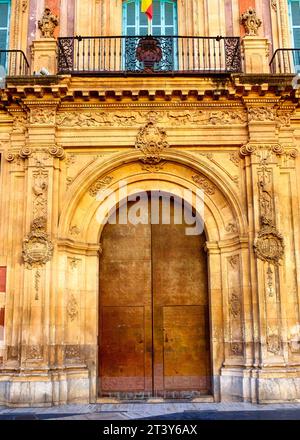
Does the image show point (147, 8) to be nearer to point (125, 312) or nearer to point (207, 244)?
point (207, 244)

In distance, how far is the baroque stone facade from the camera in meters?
10.5

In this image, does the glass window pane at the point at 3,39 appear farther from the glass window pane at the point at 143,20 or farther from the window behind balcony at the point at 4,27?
the glass window pane at the point at 143,20

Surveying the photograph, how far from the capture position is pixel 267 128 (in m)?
11.3

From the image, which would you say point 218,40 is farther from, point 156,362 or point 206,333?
point 156,362

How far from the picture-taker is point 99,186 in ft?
38.1

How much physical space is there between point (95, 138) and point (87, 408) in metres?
5.73

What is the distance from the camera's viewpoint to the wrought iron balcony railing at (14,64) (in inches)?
473

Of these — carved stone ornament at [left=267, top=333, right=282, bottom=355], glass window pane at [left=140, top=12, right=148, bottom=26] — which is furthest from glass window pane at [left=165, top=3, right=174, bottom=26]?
carved stone ornament at [left=267, top=333, right=282, bottom=355]

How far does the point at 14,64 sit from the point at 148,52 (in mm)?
3228

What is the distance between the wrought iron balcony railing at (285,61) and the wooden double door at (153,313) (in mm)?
4448

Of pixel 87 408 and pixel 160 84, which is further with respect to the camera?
pixel 160 84

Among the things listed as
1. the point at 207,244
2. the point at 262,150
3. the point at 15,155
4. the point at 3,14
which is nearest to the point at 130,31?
the point at 3,14

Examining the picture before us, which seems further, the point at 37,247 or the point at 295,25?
the point at 295,25

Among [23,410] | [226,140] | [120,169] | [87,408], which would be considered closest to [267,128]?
[226,140]
